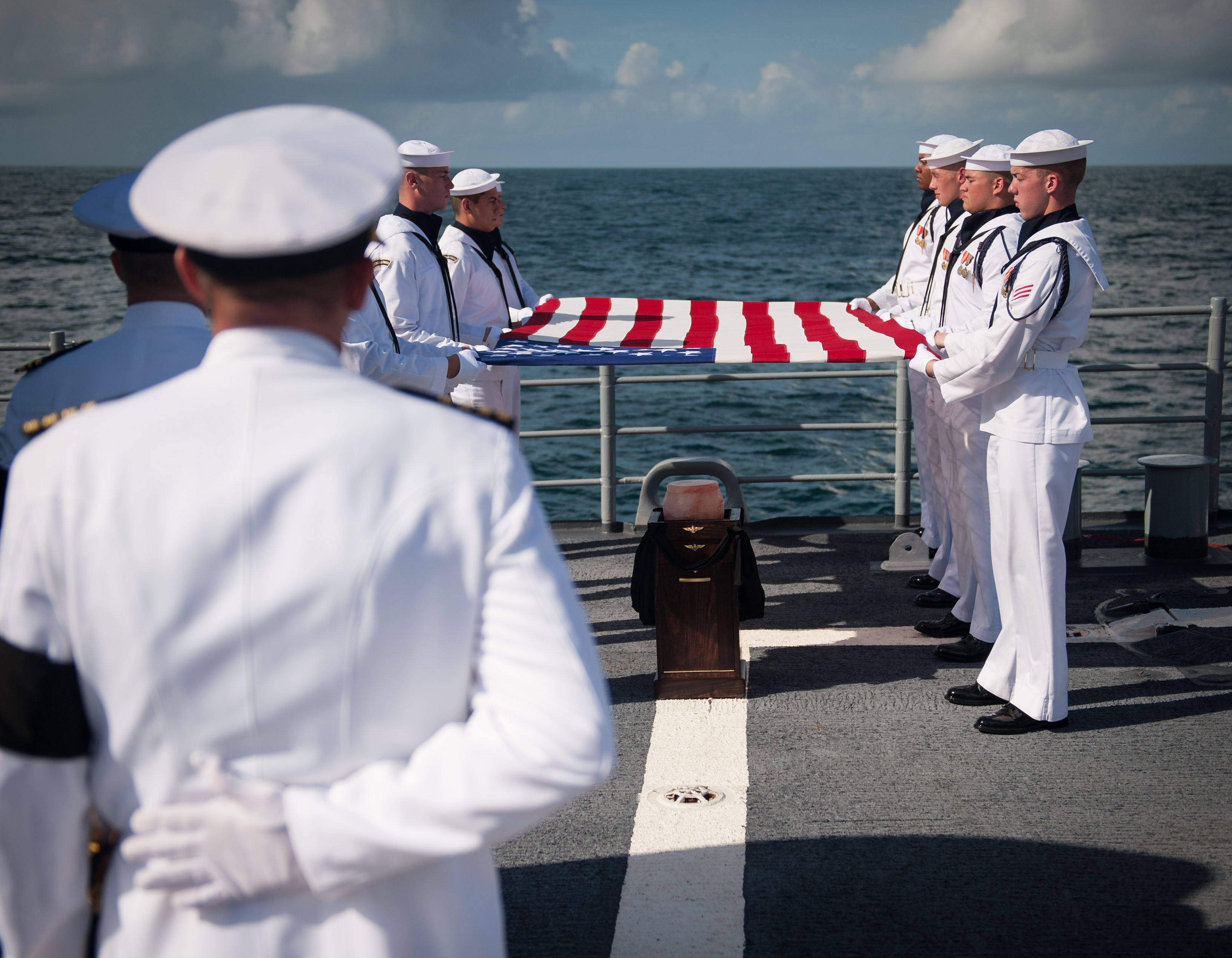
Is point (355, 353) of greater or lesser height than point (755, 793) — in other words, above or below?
above

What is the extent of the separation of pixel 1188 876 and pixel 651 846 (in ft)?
5.12

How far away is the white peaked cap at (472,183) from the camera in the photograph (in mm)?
6430

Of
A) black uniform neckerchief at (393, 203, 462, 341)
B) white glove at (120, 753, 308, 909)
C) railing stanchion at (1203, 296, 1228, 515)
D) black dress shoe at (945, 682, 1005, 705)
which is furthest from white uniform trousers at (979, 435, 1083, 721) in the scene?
white glove at (120, 753, 308, 909)

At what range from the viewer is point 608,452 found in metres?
7.27

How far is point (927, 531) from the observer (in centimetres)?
667

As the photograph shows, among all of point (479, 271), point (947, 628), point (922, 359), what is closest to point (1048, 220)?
point (922, 359)

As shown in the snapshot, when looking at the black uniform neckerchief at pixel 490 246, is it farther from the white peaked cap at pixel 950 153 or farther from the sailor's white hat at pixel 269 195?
the sailor's white hat at pixel 269 195

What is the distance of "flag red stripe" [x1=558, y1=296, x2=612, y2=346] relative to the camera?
18.6 ft

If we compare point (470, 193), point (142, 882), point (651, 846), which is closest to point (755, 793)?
point (651, 846)

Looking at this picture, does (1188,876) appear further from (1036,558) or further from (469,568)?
(469,568)

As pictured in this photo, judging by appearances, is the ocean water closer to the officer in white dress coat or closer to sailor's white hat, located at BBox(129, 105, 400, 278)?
the officer in white dress coat

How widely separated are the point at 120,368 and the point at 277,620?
51.8 inches

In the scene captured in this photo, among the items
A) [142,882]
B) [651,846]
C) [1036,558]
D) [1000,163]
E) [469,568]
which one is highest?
[1000,163]

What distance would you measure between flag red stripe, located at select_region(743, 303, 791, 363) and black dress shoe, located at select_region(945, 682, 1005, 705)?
1.59 metres
